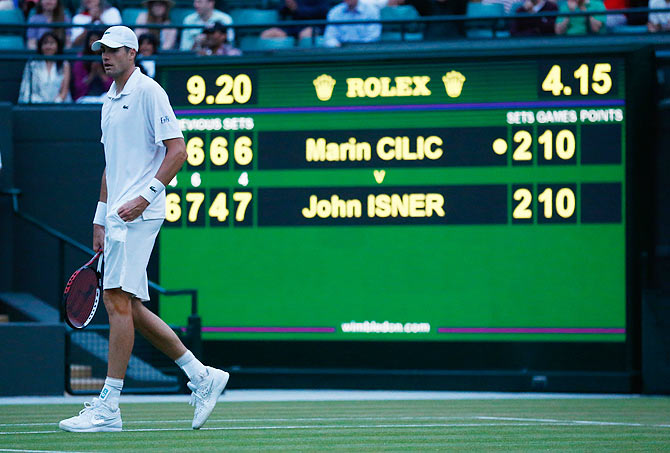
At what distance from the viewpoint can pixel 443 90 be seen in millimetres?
10797

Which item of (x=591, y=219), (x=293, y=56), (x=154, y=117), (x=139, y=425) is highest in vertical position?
(x=293, y=56)

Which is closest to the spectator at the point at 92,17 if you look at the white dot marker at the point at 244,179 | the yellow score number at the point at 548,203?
the white dot marker at the point at 244,179

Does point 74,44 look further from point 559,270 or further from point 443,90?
point 559,270

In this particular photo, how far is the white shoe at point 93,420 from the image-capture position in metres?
6.07

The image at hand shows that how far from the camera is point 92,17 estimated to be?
524 inches

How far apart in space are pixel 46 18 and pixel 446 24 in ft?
14.1

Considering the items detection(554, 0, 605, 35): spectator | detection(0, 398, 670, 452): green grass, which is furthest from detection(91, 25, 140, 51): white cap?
detection(554, 0, 605, 35): spectator

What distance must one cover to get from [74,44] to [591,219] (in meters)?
5.90

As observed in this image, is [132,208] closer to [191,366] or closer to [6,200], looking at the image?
[191,366]

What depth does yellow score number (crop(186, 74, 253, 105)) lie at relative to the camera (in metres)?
11.1

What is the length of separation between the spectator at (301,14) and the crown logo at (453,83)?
8.62 feet

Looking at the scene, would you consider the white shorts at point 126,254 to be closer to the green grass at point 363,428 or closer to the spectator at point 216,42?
the green grass at point 363,428

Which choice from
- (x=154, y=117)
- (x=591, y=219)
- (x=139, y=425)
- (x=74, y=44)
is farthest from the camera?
(x=74, y=44)

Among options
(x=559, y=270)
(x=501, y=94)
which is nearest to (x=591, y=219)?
(x=559, y=270)
